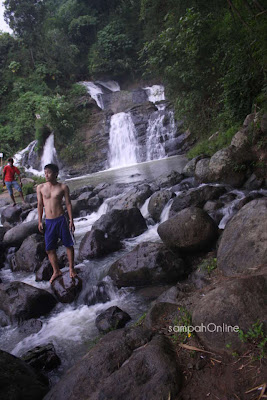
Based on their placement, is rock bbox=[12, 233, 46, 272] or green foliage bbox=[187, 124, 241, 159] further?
green foliage bbox=[187, 124, 241, 159]

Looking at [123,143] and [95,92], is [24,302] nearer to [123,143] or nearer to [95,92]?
[123,143]

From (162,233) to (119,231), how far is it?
6.91ft

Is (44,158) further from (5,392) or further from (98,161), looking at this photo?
(5,392)

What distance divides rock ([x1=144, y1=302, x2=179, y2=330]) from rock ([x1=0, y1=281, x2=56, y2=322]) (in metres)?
2.45

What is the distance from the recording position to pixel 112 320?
13.1 feet

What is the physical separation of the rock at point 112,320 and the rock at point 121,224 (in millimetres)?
3067

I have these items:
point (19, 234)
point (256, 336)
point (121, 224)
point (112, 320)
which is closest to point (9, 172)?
point (19, 234)

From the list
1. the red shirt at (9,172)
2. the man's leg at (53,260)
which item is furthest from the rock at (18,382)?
the red shirt at (9,172)

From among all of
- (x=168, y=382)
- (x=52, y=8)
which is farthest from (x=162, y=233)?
(x=52, y=8)

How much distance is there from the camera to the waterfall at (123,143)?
1945 centimetres

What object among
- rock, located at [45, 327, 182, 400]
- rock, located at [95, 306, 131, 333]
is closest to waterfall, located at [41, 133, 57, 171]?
rock, located at [95, 306, 131, 333]

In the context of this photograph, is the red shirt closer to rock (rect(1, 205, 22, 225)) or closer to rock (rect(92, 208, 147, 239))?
rock (rect(1, 205, 22, 225))

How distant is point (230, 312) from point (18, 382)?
2.13 m

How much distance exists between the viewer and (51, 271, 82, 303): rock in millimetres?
5059
